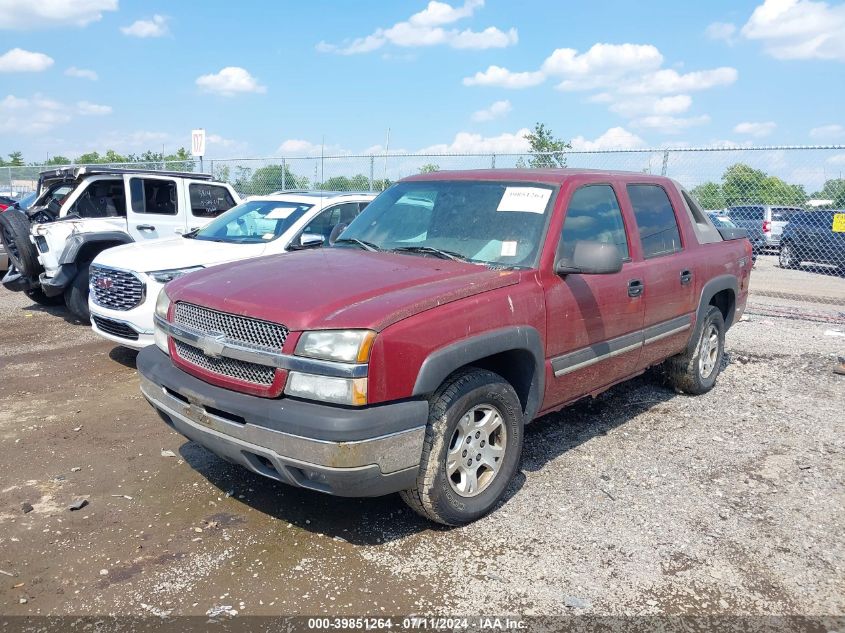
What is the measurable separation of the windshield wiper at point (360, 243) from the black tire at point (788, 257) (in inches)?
563

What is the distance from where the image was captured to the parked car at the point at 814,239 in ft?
46.1

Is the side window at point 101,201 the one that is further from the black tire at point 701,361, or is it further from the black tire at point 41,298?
the black tire at point 701,361

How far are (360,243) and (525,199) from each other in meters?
1.14

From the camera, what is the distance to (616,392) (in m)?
6.08

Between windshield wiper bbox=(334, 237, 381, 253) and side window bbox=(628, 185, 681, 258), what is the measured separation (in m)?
1.87

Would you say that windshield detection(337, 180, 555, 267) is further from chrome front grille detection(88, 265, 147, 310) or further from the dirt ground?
chrome front grille detection(88, 265, 147, 310)

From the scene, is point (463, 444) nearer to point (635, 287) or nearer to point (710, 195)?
point (635, 287)

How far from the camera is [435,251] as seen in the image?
161 inches

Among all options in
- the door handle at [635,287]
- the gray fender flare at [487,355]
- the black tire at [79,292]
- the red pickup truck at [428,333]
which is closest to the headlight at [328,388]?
the red pickup truck at [428,333]

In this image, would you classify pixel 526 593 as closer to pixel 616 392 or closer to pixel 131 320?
pixel 616 392

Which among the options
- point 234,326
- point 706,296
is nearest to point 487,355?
point 234,326

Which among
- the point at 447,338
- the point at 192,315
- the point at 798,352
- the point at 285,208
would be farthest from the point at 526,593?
the point at 798,352

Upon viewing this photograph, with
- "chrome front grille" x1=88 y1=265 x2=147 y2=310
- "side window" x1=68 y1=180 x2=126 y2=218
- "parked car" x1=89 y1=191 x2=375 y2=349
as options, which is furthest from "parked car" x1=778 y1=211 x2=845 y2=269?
"chrome front grille" x1=88 y1=265 x2=147 y2=310

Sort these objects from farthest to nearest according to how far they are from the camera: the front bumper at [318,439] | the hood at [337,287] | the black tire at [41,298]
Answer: the black tire at [41,298]
the hood at [337,287]
the front bumper at [318,439]
